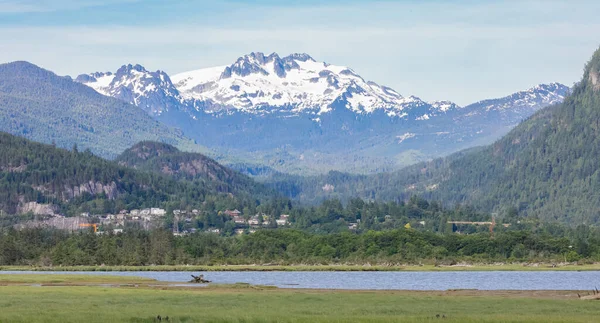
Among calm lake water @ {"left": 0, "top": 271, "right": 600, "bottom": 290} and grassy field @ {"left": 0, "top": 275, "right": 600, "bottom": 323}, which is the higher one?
calm lake water @ {"left": 0, "top": 271, "right": 600, "bottom": 290}

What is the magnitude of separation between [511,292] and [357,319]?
45150 mm

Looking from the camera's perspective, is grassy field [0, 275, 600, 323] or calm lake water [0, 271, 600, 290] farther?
calm lake water [0, 271, 600, 290]

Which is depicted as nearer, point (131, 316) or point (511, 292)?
point (131, 316)

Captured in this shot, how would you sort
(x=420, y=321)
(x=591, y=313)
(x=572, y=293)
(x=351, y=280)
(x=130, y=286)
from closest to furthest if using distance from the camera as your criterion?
1. (x=420, y=321)
2. (x=591, y=313)
3. (x=572, y=293)
4. (x=130, y=286)
5. (x=351, y=280)

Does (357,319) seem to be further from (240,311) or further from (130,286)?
(130,286)

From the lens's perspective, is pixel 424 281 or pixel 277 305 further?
pixel 424 281

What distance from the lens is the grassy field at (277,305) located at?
106312 millimetres

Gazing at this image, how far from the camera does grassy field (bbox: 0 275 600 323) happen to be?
106312 mm

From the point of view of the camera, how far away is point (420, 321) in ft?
339

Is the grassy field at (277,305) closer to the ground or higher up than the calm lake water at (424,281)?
closer to the ground

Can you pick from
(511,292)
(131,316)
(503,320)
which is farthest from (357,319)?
(511,292)

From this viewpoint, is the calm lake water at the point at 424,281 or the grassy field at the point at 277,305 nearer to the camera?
the grassy field at the point at 277,305

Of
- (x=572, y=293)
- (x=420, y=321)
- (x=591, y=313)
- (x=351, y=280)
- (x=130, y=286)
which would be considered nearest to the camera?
(x=420, y=321)

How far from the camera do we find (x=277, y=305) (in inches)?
4828
